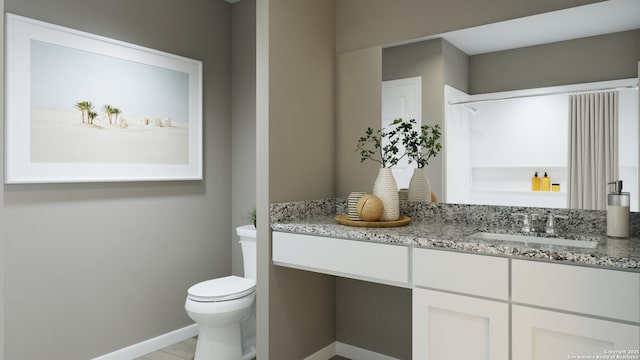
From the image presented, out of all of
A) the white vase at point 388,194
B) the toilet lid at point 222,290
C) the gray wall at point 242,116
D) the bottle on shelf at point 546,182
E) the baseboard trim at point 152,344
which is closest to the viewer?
the bottle on shelf at point 546,182

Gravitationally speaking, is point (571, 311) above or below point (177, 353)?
above

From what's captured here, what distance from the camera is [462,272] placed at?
163cm

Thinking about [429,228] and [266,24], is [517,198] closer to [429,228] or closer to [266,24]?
[429,228]

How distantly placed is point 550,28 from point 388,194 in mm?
1074

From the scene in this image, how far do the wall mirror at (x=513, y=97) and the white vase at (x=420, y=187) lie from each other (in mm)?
62

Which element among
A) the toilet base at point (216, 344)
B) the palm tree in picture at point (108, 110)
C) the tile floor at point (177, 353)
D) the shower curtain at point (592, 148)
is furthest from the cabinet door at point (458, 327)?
the palm tree in picture at point (108, 110)

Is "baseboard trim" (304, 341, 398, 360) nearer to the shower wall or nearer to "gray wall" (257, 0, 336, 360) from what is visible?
"gray wall" (257, 0, 336, 360)

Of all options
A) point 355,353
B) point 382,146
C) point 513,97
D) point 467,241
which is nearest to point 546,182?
point 513,97

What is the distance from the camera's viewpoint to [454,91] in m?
2.22

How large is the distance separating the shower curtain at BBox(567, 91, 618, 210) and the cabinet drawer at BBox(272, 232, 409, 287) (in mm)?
865

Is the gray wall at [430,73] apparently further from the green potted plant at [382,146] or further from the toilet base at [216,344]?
the toilet base at [216,344]

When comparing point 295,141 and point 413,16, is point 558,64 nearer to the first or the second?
point 413,16

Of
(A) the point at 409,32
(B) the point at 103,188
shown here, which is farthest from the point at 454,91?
(B) the point at 103,188

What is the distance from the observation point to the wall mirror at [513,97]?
1.84 meters
